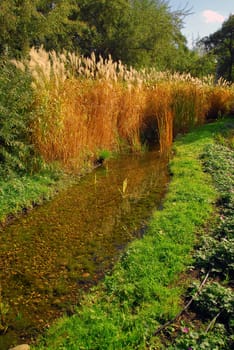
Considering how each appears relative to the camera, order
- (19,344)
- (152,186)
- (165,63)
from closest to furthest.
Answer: (19,344), (152,186), (165,63)

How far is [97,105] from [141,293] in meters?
4.68

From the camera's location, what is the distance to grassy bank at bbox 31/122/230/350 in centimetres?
229

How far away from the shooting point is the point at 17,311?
2.67 meters

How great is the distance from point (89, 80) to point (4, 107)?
242 cm

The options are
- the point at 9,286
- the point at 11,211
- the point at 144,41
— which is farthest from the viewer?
the point at 144,41

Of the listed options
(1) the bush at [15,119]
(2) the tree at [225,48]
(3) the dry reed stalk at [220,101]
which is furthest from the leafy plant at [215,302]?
(2) the tree at [225,48]

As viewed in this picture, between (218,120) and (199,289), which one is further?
(218,120)

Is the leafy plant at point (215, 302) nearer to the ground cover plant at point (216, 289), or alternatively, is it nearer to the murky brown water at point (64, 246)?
the ground cover plant at point (216, 289)

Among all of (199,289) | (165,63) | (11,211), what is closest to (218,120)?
(11,211)

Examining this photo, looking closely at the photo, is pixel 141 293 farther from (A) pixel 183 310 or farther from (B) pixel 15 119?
(B) pixel 15 119

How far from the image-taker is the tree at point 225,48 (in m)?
28.9

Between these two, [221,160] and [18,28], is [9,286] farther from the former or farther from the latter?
[18,28]

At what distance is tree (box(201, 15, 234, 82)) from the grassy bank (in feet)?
90.8

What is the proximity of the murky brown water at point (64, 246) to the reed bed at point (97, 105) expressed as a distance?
878 mm
